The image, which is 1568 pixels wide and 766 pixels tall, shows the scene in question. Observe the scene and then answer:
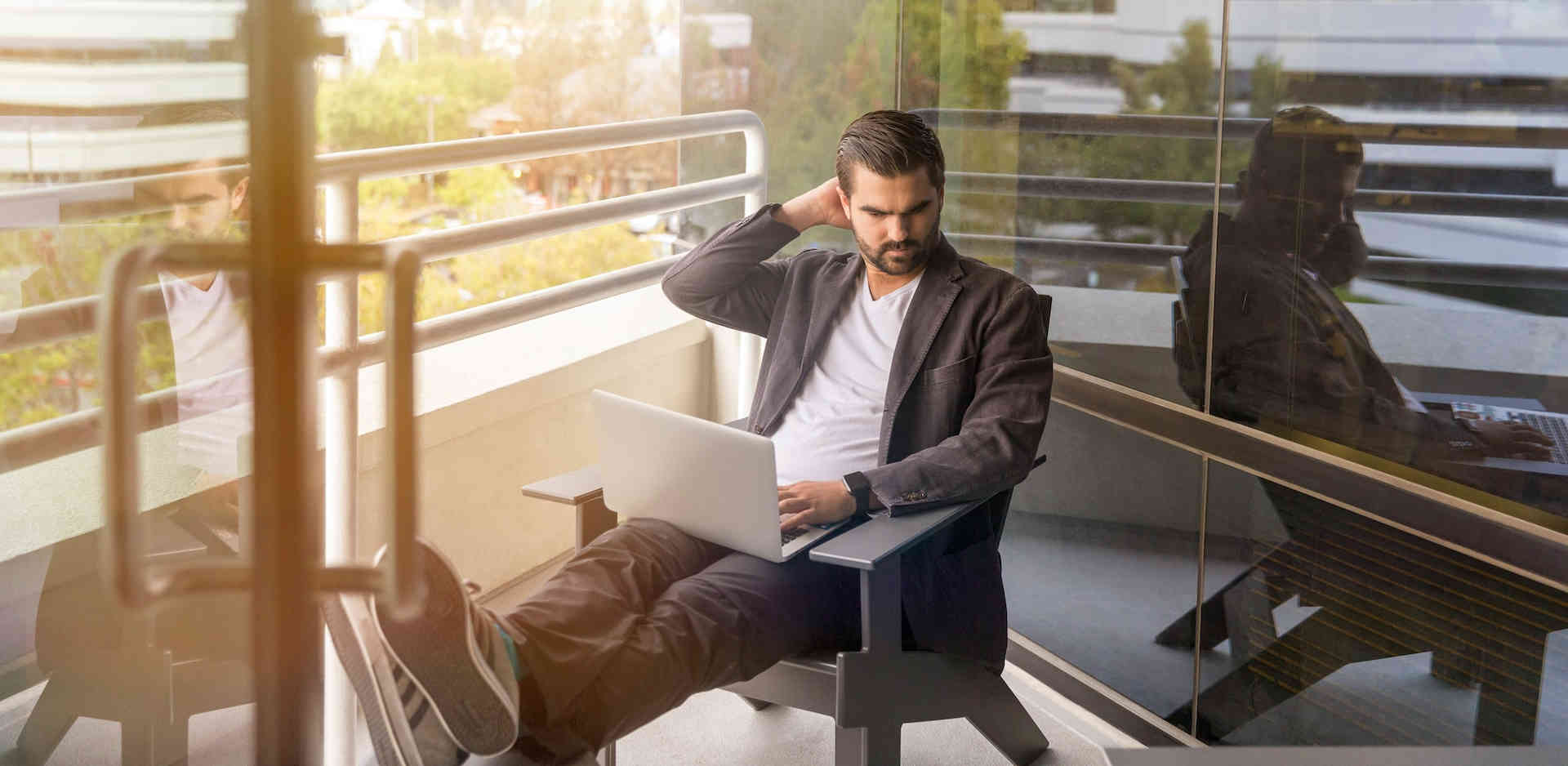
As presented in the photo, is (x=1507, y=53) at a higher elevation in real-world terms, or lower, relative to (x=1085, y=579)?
higher

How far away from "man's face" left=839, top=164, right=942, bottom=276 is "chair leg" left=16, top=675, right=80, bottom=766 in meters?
1.49

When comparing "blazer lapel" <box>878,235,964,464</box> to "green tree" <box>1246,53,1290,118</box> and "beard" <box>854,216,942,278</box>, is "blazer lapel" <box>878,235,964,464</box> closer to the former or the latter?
"beard" <box>854,216,942,278</box>

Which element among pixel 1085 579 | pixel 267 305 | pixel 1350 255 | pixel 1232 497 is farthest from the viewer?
→ pixel 1085 579

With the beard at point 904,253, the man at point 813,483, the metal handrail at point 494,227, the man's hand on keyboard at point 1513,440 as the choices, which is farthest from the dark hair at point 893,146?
the man's hand on keyboard at point 1513,440

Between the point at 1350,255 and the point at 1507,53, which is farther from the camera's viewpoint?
the point at 1350,255

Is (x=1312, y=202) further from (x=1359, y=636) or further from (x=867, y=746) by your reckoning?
(x=867, y=746)

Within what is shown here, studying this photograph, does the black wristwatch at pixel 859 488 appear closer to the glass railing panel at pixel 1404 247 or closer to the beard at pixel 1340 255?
the glass railing panel at pixel 1404 247

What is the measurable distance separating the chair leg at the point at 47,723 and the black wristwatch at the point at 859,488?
1.20m

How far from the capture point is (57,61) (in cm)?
146

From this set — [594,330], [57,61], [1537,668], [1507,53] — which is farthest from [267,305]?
[594,330]

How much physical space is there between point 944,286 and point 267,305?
1810 millimetres

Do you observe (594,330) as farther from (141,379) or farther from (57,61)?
(57,61)

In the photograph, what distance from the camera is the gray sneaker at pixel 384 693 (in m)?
1.60

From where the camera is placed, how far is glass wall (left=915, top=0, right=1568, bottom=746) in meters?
1.84
